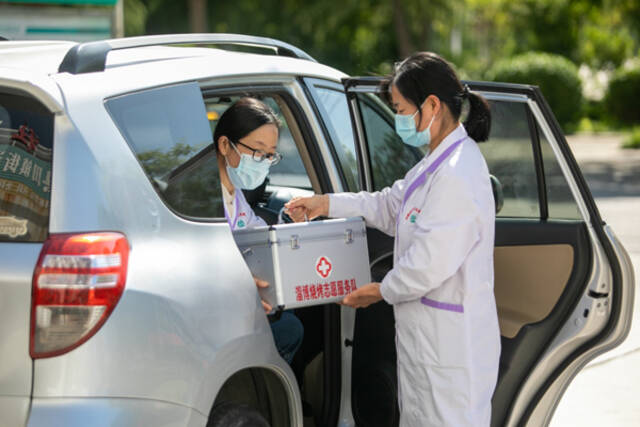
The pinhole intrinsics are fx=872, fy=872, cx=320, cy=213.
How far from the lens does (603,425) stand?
15.5 ft

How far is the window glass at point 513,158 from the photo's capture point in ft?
11.5

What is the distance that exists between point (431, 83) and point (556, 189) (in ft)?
2.90

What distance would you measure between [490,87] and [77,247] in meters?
1.75

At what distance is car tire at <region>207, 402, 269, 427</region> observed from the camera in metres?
2.70

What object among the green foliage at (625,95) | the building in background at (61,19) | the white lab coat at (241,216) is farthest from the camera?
the green foliage at (625,95)

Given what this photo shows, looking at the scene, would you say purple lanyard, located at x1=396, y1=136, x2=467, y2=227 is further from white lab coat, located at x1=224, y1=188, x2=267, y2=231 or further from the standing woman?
white lab coat, located at x1=224, y1=188, x2=267, y2=231

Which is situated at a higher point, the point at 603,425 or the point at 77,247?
the point at 77,247

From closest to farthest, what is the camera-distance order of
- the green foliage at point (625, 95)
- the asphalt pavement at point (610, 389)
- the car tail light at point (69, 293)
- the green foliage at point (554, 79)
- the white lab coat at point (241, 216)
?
1. the car tail light at point (69, 293)
2. the white lab coat at point (241, 216)
3. the asphalt pavement at point (610, 389)
4. the green foliage at point (625, 95)
5. the green foliage at point (554, 79)

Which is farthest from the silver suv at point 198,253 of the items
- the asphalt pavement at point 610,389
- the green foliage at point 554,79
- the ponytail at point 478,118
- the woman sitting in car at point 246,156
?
the green foliage at point 554,79

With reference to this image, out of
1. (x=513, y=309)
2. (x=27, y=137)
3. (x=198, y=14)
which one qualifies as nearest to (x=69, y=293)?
(x=27, y=137)

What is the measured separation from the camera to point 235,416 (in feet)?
8.96

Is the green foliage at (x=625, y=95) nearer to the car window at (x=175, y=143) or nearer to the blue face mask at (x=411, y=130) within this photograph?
the blue face mask at (x=411, y=130)

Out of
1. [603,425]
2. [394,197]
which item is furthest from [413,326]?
[603,425]

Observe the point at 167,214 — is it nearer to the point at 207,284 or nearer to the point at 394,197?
the point at 207,284
